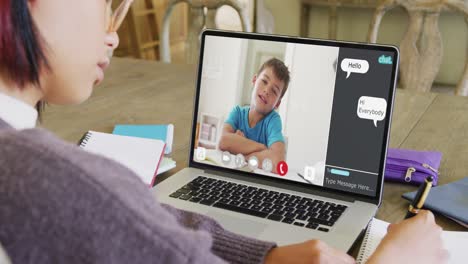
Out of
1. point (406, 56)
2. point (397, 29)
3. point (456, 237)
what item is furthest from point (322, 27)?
point (456, 237)

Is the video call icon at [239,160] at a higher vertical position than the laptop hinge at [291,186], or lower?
higher

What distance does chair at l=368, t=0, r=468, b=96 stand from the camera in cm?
195

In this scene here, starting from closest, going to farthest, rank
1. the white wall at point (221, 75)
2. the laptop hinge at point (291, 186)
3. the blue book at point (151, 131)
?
the laptop hinge at point (291, 186), the white wall at point (221, 75), the blue book at point (151, 131)

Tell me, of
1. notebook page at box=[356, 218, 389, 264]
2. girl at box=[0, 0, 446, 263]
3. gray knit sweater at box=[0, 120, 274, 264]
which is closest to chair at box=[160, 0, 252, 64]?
notebook page at box=[356, 218, 389, 264]

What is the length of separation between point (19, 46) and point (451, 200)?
74cm

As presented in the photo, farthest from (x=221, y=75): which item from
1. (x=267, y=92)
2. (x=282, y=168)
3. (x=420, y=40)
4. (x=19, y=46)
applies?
(x=420, y=40)

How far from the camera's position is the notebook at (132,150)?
108cm

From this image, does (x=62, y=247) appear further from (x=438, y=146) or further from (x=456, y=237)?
(x=438, y=146)

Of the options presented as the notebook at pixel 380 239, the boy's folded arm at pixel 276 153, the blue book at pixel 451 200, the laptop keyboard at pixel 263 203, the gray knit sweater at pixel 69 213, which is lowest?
the laptop keyboard at pixel 263 203

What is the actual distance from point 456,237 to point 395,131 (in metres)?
0.54

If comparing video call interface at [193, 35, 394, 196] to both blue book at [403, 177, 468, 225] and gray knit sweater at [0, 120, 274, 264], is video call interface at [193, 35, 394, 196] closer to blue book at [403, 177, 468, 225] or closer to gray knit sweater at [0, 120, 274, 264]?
blue book at [403, 177, 468, 225]

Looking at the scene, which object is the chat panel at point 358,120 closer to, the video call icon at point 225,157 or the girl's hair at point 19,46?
the video call icon at point 225,157

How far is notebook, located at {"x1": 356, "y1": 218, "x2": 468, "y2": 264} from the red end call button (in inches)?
7.7

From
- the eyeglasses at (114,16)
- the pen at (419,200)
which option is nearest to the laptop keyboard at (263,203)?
the pen at (419,200)
